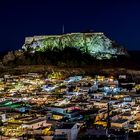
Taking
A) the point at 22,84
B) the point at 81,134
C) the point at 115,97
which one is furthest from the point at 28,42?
the point at 81,134

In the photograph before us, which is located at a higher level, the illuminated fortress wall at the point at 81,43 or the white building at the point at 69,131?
the illuminated fortress wall at the point at 81,43

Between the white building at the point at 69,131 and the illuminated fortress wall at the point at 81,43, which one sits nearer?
the white building at the point at 69,131

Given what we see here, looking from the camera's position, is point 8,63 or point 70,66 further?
point 8,63

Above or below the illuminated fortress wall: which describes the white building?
below

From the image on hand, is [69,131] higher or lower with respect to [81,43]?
lower

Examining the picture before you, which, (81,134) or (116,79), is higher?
(116,79)

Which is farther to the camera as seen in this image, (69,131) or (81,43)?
(81,43)

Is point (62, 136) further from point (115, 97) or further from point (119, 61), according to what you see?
point (119, 61)

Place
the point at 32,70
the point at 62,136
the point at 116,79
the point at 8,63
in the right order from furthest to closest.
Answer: the point at 8,63 < the point at 32,70 < the point at 116,79 < the point at 62,136
